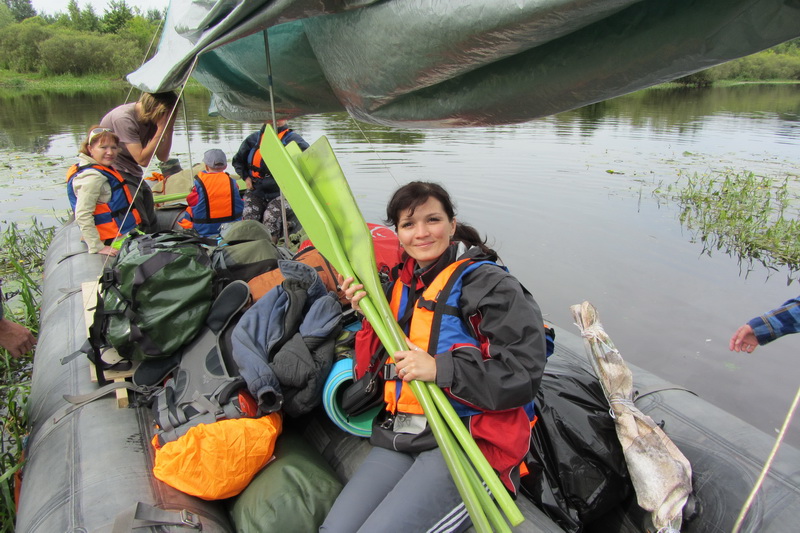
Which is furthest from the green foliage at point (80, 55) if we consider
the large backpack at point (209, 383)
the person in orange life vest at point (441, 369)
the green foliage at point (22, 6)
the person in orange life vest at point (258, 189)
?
the green foliage at point (22, 6)

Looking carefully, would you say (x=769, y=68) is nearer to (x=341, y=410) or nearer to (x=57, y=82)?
(x=341, y=410)

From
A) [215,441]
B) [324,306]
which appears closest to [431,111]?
[324,306]

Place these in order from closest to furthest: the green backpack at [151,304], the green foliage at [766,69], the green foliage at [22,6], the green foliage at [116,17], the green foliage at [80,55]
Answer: the green backpack at [151,304] → the green foliage at [766,69] → the green foliage at [80,55] → the green foliage at [116,17] → the green foliage at [22,6]

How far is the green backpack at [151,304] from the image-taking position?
2.16m

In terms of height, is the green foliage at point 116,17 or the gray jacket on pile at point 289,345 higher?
the green foliage at point 116,17

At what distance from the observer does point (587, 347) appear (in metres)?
2.15

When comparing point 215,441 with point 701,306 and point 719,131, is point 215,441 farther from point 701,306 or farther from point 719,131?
point 719,131

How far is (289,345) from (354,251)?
470 mm

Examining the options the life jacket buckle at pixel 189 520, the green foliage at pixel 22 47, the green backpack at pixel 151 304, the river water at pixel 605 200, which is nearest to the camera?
the life jacket buckle at pixel 189 520

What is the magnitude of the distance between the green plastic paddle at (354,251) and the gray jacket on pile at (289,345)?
12.0 inches

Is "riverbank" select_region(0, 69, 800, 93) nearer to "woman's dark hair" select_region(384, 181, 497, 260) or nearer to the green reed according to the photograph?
the green reed

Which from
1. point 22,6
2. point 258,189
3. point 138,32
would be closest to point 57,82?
point 138,32

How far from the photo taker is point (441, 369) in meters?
1.49

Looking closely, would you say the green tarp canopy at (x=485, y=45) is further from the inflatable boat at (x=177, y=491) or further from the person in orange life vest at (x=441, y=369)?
the inflatable boat at (x=177, y=491)
